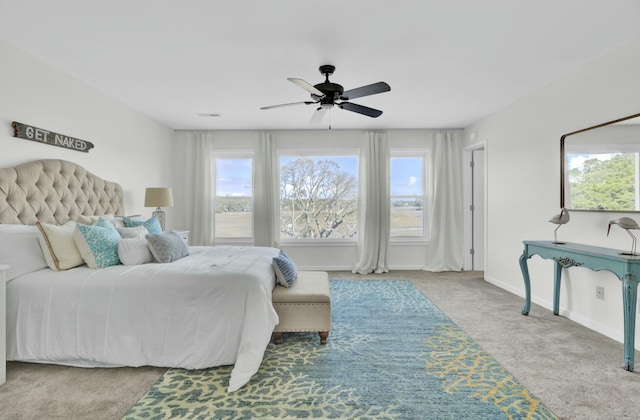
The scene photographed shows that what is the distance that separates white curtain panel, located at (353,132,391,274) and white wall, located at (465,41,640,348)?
5.10ft

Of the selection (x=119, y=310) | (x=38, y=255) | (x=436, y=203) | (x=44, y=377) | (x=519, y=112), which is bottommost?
(x=44, y=377)

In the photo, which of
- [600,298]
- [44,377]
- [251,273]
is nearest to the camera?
[44,377]

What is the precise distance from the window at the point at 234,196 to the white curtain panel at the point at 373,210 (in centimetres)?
198

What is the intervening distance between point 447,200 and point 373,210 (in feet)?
4.21

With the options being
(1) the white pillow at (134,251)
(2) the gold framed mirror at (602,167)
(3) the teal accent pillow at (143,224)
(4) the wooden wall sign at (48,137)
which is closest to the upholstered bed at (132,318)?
(1) the white pillow at (134,251)

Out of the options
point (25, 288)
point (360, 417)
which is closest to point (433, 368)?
point (360, 417)

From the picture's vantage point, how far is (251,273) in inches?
91.9

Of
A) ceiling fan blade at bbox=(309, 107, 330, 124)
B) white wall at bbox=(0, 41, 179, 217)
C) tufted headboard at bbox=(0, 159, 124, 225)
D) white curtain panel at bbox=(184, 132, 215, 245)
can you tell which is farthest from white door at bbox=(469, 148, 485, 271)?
tufted headboard at bbox=(0, 159, 124, 225)

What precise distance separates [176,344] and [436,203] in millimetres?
4590

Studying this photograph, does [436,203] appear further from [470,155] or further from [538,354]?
[538,354]

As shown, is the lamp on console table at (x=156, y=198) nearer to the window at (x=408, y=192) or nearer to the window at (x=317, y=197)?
the window at (x=317, y=197)

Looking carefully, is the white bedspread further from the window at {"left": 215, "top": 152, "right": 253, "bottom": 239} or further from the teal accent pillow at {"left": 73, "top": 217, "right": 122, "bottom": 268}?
the window at {"left": 215, "top": 152, "right": 253, "bottom": 239}

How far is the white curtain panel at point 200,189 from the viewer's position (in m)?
5.53

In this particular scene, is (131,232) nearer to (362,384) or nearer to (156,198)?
(156,198)
